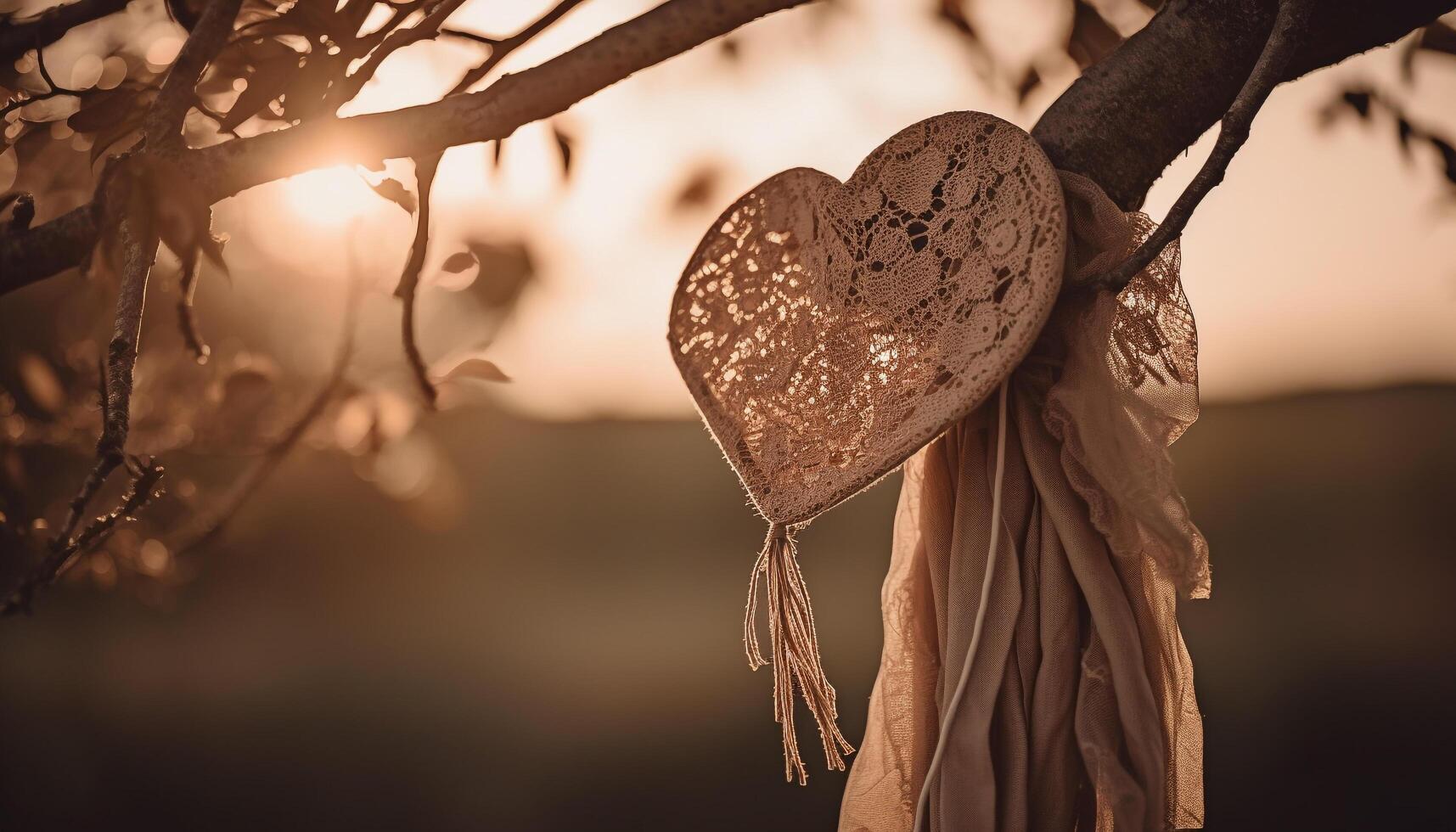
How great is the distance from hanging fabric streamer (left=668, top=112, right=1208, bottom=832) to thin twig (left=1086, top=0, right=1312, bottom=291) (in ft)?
0.10

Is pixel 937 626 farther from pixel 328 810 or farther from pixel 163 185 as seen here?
pixel 328 810

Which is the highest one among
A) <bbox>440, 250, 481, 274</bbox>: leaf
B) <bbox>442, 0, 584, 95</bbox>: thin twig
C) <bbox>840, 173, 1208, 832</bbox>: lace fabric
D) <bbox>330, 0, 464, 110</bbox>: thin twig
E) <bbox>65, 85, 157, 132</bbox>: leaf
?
<bbox>65, 85, 157, 132</bbox>: leaf

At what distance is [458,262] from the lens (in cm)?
88

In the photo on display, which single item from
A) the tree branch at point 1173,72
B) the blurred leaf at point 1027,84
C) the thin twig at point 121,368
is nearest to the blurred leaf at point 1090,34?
the blurred leaf at point 1027,84

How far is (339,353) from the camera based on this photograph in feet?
2.59

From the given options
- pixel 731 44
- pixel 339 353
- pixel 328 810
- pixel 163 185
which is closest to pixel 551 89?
pixel 163 185

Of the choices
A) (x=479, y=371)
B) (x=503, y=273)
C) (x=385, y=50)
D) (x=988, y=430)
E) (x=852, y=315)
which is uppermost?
(x=385, y=50)

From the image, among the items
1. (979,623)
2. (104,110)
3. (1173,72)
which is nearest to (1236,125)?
(1173,72)

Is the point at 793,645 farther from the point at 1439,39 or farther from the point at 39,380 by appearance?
the point at 39,380

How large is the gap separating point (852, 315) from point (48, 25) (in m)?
0.56

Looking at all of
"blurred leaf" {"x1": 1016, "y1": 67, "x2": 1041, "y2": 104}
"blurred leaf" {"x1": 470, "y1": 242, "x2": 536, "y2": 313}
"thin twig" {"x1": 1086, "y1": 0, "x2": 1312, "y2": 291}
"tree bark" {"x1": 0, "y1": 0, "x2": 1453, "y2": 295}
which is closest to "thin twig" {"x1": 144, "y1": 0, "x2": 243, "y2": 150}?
"tree bark" {"x1": 0, "y1": 0, "x2": 1453, "y2": 295}

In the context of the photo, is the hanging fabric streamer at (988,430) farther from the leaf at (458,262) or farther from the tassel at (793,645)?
the leaf at (458,262)

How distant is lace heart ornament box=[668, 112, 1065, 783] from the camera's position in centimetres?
60

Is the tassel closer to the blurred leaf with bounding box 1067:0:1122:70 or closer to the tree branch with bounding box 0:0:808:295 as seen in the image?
the tree branch with bounding box 0:0:808:295
